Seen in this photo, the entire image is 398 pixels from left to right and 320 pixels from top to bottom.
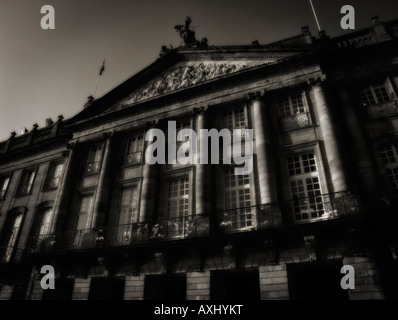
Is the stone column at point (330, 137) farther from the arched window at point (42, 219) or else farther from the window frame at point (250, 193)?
the arched window at point (42, 219)

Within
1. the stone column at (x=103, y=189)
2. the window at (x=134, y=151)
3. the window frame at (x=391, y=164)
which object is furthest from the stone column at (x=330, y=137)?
the stone column at (x=103, y=189)

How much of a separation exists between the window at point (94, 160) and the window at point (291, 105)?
375 inches

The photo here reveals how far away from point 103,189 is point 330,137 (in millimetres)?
10207

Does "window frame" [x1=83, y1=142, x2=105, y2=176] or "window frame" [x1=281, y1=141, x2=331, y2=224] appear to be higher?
"window frame" [x1=83, y1=142, x2=105, y2=176]

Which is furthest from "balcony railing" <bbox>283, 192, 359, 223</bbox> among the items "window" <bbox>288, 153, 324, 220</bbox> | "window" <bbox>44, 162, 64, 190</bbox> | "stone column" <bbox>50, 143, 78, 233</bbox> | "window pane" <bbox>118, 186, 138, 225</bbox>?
"window" <bbox>44, 162, 64, 190</bbox>

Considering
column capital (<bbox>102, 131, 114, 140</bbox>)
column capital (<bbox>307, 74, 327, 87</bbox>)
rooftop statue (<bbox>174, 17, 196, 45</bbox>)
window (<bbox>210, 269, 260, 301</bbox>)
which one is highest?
rooftop statue (<bbox>174, 17, 196, 45</bbox>)

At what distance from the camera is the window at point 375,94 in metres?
12.8

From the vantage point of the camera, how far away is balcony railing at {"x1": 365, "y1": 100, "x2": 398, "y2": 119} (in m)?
12.1

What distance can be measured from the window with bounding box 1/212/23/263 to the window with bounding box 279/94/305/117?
600 inches

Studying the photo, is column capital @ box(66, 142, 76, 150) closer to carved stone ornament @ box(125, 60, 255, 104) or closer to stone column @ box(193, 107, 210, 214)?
carved stone ornament @ box(125, 60, 255, 104)

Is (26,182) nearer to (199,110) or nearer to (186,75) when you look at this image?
(186,75)

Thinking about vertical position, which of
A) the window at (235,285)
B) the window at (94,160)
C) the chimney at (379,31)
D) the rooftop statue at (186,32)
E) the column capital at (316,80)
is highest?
the rooftop statue at (186,32)

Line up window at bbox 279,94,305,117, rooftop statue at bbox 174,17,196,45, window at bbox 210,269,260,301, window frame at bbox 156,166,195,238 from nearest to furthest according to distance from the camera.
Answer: window at bbox 210,269,260,301
window frame at bbox 156,166,195,238
window at bbox 279,94,305,117
rooftop statue at bbox 174,17,196,45
